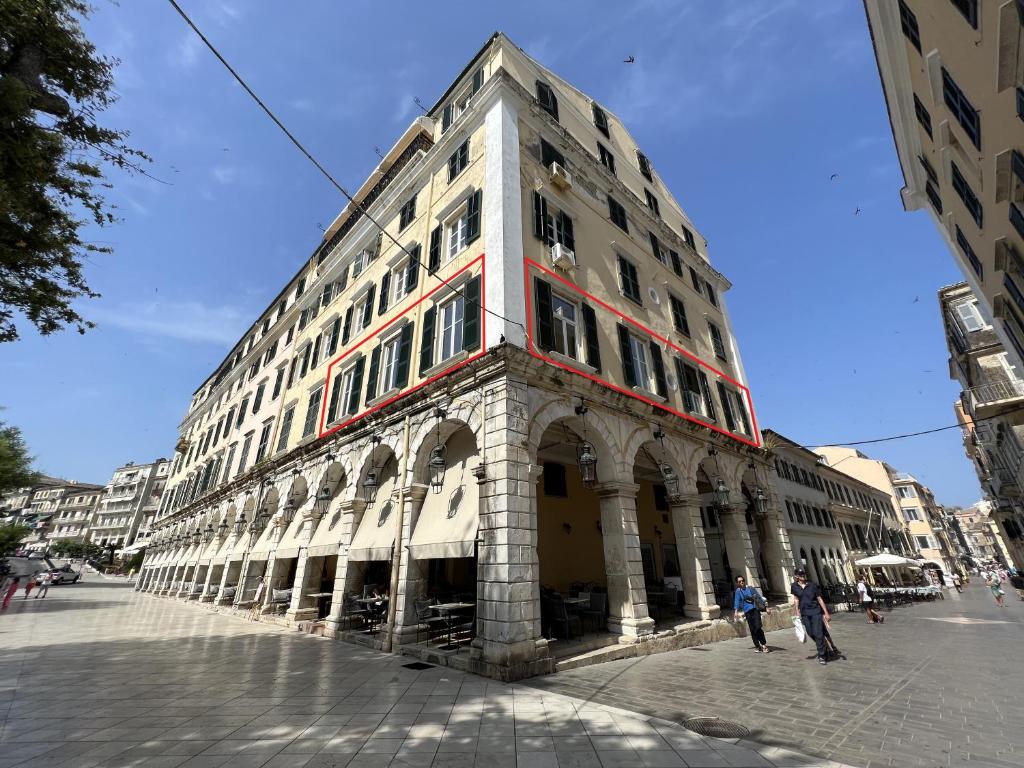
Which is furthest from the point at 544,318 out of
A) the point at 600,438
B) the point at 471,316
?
the point at 600,438

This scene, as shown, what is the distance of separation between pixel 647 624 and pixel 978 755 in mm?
5708

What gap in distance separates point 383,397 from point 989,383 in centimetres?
2718

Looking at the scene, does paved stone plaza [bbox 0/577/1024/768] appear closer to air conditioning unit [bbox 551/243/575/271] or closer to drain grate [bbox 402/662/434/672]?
drain grate [bbox 402/662/434/672]

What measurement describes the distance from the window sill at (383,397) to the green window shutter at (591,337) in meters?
5.51

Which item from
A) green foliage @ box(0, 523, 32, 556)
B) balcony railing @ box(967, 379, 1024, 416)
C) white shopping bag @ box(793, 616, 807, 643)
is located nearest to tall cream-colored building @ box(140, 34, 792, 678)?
white shopping bag @ box(793, 616, 807, 643)

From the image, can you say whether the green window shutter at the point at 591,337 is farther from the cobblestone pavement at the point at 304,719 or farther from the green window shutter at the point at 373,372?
the cobblestone pavement at the point at 304,719

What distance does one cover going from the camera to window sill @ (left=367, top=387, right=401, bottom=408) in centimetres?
1213

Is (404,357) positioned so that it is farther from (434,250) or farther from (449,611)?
(449,611)

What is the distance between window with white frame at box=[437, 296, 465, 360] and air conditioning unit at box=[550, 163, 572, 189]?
16.7ft

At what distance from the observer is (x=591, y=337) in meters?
11.7

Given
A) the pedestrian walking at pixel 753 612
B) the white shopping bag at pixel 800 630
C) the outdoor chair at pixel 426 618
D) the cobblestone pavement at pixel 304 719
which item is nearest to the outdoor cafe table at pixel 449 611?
the outdoor chair at pixel 426 618

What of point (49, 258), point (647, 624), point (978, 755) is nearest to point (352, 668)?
point (647, 624)

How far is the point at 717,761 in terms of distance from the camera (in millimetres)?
4023

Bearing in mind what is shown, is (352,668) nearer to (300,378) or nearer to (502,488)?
(502,488)
